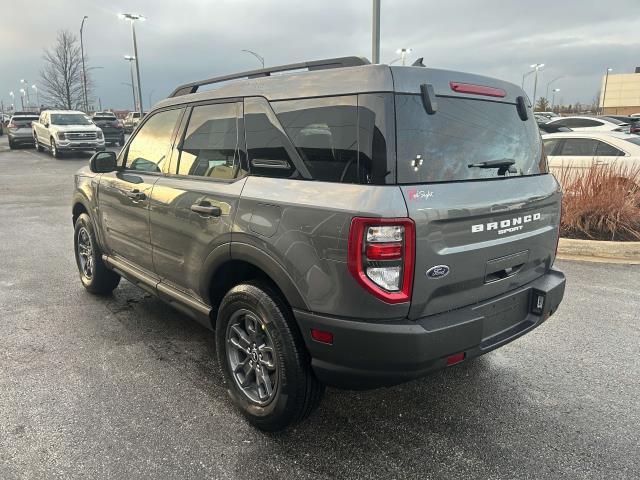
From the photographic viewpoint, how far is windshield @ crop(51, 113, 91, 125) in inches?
860

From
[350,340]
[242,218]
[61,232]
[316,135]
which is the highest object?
[316,135]

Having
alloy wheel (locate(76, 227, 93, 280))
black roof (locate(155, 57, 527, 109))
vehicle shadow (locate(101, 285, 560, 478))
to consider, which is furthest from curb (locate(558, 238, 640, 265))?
alloy wheel (locate(76, 227, 93, 280))

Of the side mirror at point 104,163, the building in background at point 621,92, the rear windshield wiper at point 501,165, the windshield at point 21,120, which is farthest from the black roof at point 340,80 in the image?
the building in background at point 621,92

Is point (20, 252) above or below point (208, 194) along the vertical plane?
below

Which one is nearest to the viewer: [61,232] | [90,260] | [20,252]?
[90,260]

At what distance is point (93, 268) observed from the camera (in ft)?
16.1


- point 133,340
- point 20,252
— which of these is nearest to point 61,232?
point 20,252

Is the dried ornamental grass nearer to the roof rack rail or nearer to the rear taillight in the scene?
the roof rack rail

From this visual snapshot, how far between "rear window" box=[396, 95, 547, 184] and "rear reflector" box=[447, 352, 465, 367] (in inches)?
34.2

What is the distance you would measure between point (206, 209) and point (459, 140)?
1.52 metres

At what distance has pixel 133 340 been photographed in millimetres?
4020

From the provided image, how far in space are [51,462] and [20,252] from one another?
208 inches

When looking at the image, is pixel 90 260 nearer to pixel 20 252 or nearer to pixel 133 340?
pixel 133 340

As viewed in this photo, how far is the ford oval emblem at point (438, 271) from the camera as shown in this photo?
7.48 feet
